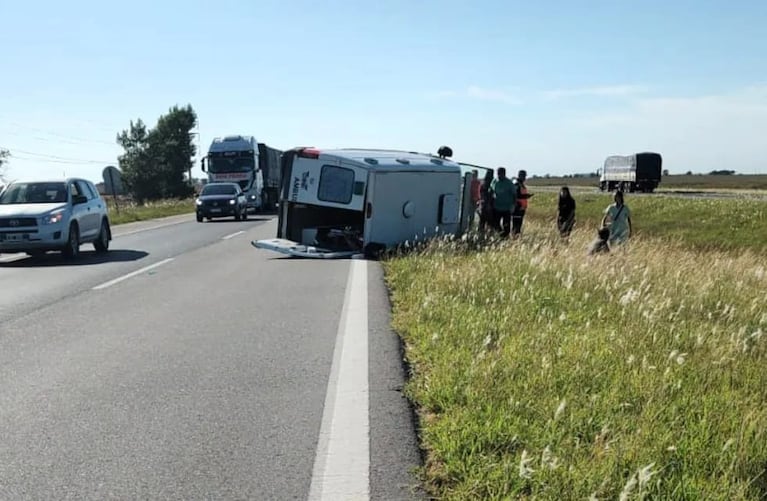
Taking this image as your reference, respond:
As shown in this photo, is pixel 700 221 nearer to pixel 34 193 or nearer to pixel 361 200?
pixel 361 200

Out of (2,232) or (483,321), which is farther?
(2,232)

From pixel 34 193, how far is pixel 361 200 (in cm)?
706

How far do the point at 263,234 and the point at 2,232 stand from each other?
9029 mm

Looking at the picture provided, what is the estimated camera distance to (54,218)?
14.9 metres

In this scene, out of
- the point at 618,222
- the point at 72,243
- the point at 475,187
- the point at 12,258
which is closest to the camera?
the point at 618,222

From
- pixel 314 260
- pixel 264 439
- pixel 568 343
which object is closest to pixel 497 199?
pixel 314 260

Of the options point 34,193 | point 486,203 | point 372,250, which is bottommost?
point 372,250

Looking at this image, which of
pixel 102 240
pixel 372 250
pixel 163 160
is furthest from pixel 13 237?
pixel 163 160

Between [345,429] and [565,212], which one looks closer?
[345,429]

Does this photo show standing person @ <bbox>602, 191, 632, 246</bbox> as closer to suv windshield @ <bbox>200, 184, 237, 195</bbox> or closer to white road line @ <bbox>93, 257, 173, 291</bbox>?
white road line @ <bbox>93, 257, 173, 291</bbox>

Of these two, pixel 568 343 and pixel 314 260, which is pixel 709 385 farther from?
pixel 314 260

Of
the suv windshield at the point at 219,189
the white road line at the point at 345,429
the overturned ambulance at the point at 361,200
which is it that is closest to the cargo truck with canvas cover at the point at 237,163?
the suv windshield at the point at 219,189

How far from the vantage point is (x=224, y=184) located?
110 ft

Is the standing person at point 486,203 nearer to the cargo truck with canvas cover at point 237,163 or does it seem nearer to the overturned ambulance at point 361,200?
the overturned ambulance at point 361,200
